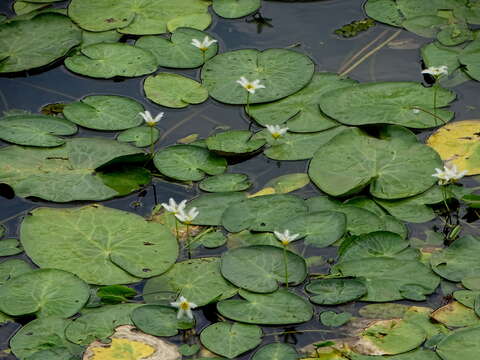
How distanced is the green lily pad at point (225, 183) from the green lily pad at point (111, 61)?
0.89 m

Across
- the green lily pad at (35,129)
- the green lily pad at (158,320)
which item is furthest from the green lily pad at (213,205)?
the green lily pad at (35,129)

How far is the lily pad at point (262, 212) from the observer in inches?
133

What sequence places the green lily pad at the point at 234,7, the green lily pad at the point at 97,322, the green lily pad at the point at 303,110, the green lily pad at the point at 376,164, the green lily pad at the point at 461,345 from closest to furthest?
the green lily pad at the point at 461,345 < the green lily pad at the point at 97,322 < the green lily pad at the point at 376,164 < the green lily pad at the point at 303,110 < the green lily pad at the point at 234,7

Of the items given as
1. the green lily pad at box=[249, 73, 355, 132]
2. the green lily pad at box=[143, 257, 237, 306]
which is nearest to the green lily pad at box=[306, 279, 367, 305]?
the green lily pad at box=[143, 257, 237, 306]

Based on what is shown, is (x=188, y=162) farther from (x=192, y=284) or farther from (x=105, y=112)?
(x=192, y=284)

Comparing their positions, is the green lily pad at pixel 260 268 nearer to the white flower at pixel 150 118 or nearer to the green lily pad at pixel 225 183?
the green lily pad at pixel 225 183

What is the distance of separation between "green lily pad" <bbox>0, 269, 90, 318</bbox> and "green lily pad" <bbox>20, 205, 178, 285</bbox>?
2.3 inches

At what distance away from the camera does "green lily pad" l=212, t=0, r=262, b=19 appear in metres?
4.66

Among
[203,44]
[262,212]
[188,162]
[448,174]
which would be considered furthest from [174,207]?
[203,44]

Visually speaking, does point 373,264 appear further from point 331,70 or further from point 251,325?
point 331,70

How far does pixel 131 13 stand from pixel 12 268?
1.88m

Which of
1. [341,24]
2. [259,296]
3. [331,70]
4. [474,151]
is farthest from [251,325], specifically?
[341,24]

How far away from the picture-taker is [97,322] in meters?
2.97

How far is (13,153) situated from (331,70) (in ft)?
5.18
